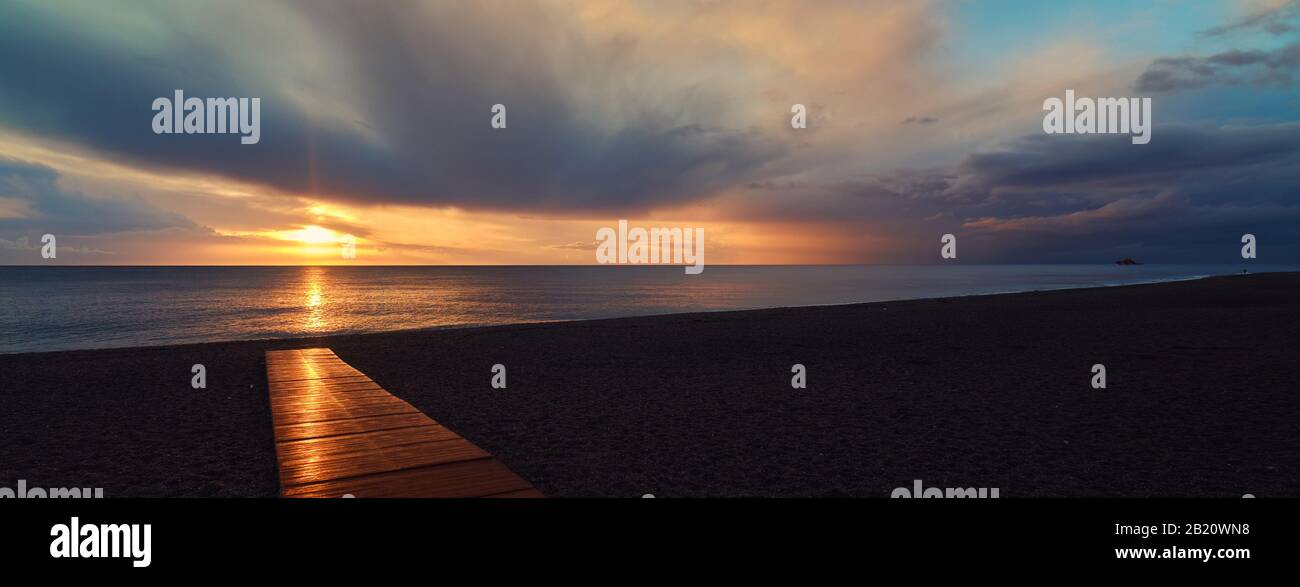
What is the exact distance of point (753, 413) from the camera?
1159 cm

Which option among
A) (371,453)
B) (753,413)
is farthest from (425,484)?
(753,413)

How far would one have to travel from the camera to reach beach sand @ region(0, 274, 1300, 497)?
7.80 meters

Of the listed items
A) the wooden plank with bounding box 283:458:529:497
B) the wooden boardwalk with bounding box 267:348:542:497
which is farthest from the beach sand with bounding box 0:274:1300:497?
the wooden plank with bounding box 283:458:529:497

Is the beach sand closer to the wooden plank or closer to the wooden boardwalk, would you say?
the wooden boardwalk

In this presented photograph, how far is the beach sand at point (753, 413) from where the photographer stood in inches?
307

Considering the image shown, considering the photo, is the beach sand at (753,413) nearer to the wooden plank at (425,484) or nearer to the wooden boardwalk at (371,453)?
the wooden boardwalk at (371,453)

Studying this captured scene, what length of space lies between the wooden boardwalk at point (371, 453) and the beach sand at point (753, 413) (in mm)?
781

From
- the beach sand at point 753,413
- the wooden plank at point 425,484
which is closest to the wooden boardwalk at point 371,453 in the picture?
the wooden plank at point 425,484

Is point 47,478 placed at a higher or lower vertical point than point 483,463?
lower
